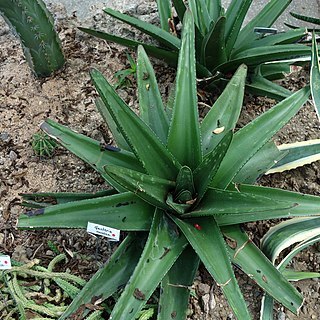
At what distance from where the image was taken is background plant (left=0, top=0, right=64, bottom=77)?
6.35ft

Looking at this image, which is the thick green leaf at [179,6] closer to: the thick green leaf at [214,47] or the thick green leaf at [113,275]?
the thick green leaf at [214,47]

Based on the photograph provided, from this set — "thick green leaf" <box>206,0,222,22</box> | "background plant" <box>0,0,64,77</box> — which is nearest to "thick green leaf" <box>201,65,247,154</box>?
"thick green leaf" <box>206,0,222,22</box>

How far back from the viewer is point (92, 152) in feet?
5.29

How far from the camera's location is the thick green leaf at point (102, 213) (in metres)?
1.47

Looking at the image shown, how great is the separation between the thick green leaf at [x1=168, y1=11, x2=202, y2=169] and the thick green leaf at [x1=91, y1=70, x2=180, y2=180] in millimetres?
59

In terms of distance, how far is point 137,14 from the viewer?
256cm

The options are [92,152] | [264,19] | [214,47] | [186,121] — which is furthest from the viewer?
[264,19]

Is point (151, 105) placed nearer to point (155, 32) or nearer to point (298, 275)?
point (155, 32)

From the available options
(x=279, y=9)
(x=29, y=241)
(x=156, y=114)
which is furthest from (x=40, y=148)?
(x=279, y=9)

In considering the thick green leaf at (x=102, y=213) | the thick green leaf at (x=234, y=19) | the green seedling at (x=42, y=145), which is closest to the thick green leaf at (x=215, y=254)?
the thick green leaf at (x=102, y=213)

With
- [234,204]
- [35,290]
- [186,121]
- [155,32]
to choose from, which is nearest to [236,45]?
[155,32]

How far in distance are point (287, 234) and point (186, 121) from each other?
56 centimetres

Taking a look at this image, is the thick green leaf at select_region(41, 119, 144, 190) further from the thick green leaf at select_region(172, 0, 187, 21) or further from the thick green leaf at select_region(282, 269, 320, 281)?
the thick green leaf at select_region(172, 0, 187, 21)

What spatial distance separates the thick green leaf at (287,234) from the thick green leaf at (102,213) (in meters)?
0.46
